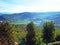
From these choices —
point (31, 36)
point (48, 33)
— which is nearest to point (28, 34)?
point (31, 36)

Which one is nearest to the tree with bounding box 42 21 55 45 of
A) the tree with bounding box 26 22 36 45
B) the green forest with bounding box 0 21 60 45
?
the green forest with bounding box 0 21 60 45

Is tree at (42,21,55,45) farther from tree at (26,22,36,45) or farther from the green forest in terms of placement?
tree at (26,22,36,45)

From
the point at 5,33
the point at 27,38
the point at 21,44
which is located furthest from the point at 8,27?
the point at 21,44

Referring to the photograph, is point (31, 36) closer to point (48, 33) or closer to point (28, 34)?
point (28, 34)

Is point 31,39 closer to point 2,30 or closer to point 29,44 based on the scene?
point 29,44

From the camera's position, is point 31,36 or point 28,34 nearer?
point 31,36

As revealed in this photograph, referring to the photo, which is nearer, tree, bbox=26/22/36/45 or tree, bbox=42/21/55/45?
tree, bbox=26/22/36/45

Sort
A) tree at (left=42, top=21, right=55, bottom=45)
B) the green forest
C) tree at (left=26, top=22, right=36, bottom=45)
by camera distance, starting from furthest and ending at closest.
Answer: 1. tree at (left=42, top=21, right=55, bottom=45)
2. tree at (left=26, top=22, right=36, bottom=45)
3. the green forest

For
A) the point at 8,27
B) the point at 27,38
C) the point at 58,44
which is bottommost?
the point at 58,44

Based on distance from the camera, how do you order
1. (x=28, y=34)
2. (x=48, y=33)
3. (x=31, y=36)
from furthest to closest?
1. (x=48, y=33)
2. (x=28, y=34)
3. (x=31, y=36)

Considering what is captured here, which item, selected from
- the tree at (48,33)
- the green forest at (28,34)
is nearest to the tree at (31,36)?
the green forest at (28,34)

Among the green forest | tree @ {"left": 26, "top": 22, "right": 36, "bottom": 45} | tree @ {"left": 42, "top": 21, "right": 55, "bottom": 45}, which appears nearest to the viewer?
the green forest
